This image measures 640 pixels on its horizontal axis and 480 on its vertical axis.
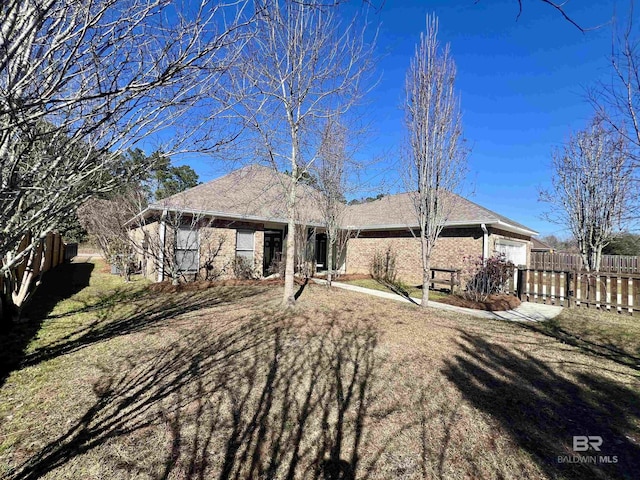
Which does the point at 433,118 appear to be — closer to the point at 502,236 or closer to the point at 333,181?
the point at 333,181

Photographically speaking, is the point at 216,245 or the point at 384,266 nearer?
the point at 216,245

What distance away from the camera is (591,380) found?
4090mm

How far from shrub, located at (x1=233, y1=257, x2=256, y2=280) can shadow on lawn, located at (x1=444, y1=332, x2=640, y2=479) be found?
9371 mm

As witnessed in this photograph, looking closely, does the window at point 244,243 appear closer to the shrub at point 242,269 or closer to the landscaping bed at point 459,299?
the shrub at point 242,269

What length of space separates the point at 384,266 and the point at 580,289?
25.0 ft

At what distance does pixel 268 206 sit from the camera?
13.1m

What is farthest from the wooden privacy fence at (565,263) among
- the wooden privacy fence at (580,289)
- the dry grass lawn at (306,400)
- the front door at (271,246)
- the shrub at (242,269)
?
the shrub at (242,269)

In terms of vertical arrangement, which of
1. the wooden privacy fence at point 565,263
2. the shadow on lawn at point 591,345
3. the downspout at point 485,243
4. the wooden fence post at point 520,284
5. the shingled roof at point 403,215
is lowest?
the shadow on lawn at point 591,345

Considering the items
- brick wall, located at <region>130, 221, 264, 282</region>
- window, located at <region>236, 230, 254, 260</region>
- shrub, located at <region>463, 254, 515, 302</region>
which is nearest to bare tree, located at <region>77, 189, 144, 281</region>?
brick wall, located at <region>130, 221, 264, 282</region>

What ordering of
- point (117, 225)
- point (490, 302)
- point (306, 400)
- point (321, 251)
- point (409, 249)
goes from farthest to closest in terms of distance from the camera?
1. point (321, 251)
2. point (409, 249)
3. point (117, 225)
4. point (490, 302)
5. point (306, 400)

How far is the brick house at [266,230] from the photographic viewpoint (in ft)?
35.8

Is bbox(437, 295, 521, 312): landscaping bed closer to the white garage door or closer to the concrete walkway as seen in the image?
the concrete walkway

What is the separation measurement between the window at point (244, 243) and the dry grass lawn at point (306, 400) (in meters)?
6.49

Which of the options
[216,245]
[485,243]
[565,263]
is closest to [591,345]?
[485,243]
